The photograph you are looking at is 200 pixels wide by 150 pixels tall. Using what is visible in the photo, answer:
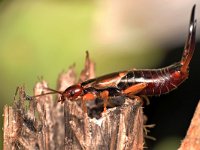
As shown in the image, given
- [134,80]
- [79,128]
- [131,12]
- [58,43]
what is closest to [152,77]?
[134,80]

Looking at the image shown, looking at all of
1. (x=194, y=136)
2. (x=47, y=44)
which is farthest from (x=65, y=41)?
(x=194, y=136)

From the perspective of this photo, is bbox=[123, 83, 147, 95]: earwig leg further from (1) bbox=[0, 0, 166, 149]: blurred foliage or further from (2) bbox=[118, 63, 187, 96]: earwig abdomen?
(1) bbox=[0, 0, 166, 149]: blurred foliage

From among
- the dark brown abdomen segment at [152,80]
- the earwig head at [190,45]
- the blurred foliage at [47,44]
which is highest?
the blurred foliage at [47,44]

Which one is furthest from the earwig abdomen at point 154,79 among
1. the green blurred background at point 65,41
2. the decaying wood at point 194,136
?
the green blurred background at point 65,41

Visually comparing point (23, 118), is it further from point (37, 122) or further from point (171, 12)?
point (171, 12)

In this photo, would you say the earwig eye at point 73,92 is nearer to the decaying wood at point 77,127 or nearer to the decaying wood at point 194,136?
the decaying wood at point 77,127

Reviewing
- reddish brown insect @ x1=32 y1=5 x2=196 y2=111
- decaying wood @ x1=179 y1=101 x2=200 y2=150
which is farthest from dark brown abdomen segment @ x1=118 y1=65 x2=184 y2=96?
decaying wood @ x1=179 y1=101 x2=200 y2=150
